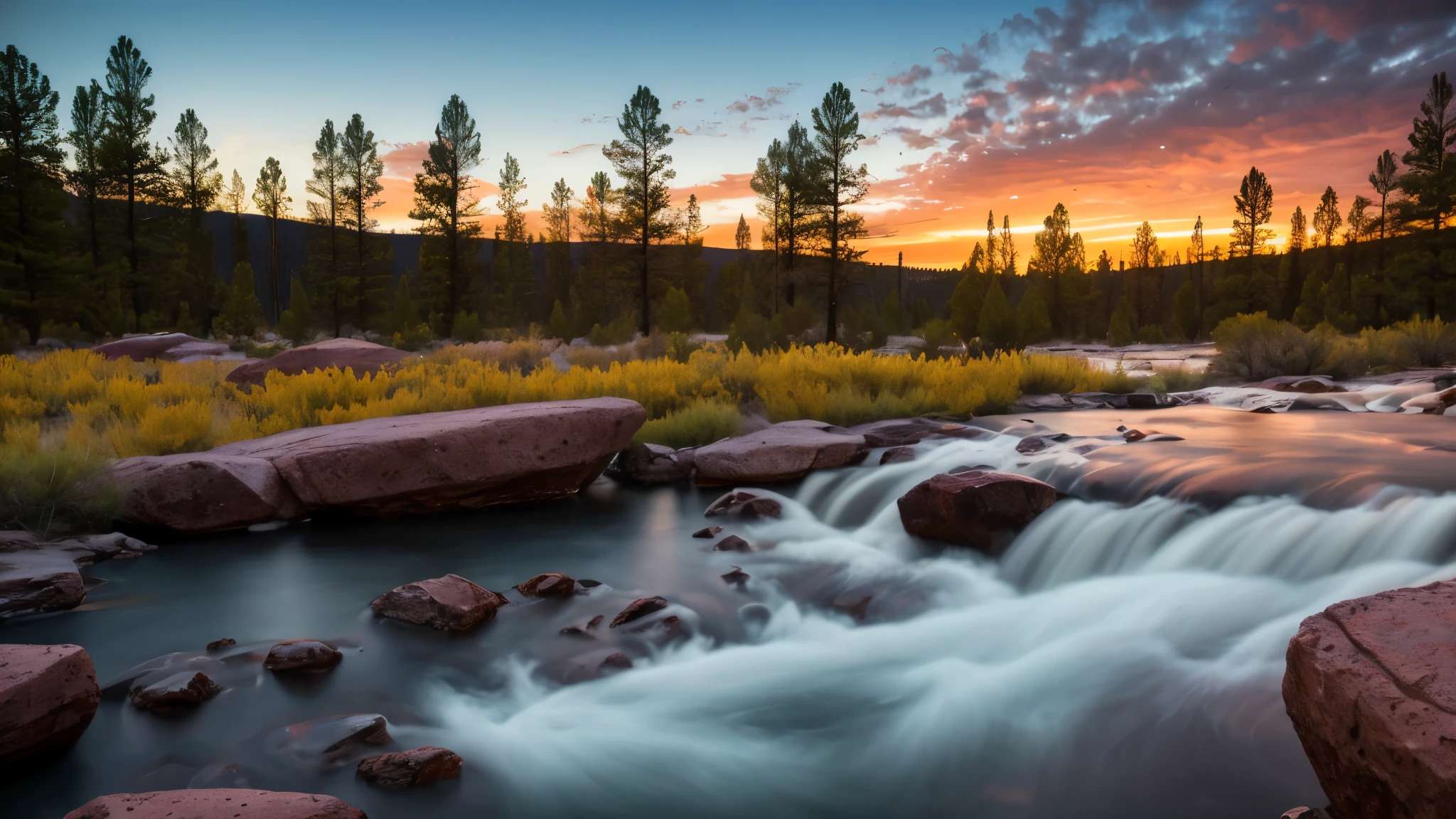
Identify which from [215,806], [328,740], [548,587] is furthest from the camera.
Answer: [548,587]

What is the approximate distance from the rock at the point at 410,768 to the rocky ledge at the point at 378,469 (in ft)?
13.8

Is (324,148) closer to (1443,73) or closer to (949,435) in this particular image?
(949,435)

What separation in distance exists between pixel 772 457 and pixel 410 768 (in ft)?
19.1

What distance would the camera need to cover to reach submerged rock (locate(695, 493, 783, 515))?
7.70m

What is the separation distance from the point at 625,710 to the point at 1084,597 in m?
3.04

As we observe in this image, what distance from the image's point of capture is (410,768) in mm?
3268

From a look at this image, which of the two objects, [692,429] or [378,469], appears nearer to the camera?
[378,469]

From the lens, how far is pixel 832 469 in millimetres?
8914

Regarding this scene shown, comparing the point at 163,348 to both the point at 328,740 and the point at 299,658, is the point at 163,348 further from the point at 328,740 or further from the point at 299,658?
the point at 328,740

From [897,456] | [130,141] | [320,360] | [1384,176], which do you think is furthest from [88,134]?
Result: [1384,176]

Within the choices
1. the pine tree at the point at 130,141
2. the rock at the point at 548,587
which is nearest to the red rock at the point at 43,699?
the rock at the point at 548,587

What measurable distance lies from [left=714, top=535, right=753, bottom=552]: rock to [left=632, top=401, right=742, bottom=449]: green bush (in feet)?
12.0

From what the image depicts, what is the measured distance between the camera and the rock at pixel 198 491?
22.1 ft

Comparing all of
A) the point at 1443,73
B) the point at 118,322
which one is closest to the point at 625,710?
the point at 118,322
